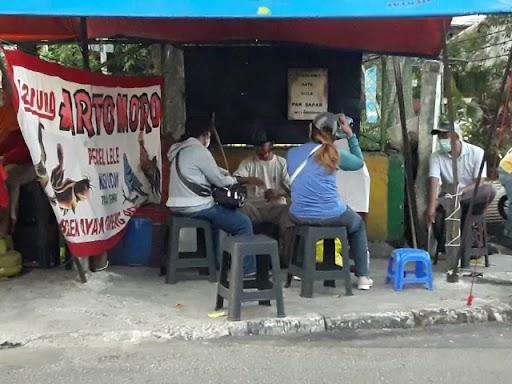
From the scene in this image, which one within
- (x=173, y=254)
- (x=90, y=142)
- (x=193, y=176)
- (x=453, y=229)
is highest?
(x=90, y=142)

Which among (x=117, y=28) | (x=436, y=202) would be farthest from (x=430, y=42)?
(x=117, y=28)

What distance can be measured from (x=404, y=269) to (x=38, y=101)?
3.53 metres

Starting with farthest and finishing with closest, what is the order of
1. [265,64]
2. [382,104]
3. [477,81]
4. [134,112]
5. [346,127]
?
[477,81] < [382,104] < [265,64] < [134,112] < [346,127]

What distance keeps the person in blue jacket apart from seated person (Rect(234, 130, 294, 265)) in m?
1.03

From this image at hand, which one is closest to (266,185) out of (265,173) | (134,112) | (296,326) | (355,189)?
(265,173)

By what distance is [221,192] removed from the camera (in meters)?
7.09

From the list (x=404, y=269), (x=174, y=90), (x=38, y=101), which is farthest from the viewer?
(x=174, y=90)

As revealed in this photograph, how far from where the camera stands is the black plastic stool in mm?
8117

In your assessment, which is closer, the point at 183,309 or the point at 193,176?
the point at 183,309

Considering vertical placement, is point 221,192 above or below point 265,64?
below

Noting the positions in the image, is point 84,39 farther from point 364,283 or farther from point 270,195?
point 364,283

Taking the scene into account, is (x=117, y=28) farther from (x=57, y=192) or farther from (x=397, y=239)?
(x=397, y=239)

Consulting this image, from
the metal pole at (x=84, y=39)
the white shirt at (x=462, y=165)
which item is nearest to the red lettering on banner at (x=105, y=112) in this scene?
the metal pole at (x=84, y=39)

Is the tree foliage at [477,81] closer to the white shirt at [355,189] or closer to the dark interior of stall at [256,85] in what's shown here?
the dark interior of stall at [256,85]
